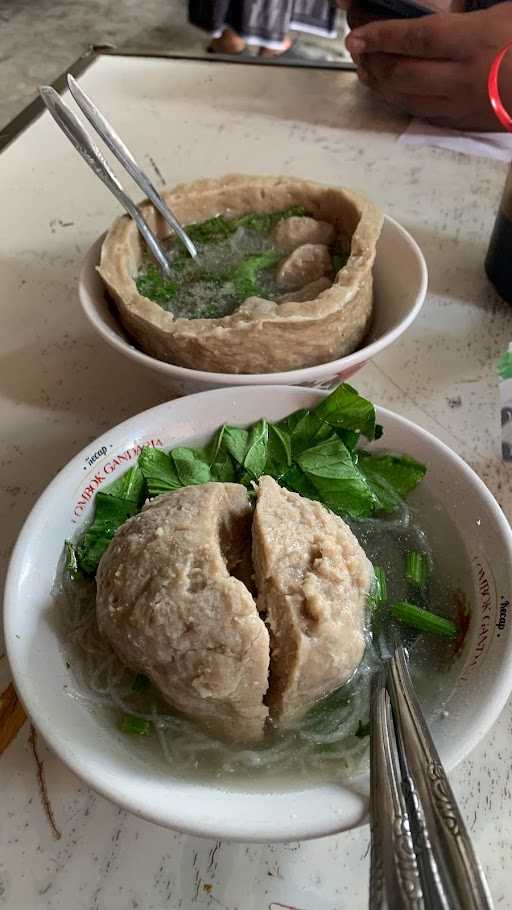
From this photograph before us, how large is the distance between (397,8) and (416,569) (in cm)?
143

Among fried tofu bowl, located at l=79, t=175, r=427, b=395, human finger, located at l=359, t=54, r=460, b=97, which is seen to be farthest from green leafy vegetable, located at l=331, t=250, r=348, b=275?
human finger, located at l=359, t=54, r=460, b=97

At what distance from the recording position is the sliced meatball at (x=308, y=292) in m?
1.00

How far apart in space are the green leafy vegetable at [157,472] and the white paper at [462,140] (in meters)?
1.18

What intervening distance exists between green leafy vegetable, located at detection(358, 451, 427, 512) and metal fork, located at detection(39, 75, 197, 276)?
47 centimetres

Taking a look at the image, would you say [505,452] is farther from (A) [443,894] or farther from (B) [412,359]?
(A) [443,894]

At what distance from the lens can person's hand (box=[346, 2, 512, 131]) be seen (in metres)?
1.54

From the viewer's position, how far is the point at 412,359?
3.70ft

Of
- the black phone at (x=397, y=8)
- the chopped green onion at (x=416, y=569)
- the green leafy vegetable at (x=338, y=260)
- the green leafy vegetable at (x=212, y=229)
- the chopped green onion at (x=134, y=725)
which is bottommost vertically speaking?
the chopped green onion at (x=416, y=569)

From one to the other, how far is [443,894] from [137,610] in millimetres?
321

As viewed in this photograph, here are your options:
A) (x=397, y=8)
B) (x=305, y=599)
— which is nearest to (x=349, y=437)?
(x=305, y=599)

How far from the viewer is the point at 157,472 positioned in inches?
31.0

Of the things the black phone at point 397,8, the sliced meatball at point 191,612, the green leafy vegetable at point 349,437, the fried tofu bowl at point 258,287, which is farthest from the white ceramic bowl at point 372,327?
the black phone at point 397,8

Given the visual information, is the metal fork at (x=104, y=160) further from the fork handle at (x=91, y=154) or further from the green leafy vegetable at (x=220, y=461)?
the green leafy vegetable at (x=220, y=461)

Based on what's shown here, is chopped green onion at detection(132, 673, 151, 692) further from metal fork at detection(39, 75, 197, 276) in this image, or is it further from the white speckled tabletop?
metal fork at detection(39, 75, 197, 276)
